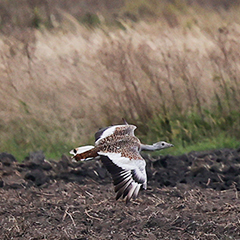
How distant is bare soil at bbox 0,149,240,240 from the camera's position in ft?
16.2

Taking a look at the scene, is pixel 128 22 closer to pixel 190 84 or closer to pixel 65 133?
pixel 190 84

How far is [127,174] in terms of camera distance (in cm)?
511

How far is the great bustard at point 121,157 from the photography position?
504cm

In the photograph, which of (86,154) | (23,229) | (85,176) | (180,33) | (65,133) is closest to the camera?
(23,229)

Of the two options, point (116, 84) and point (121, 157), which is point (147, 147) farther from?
point (116, 84)

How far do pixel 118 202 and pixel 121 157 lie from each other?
52 cm

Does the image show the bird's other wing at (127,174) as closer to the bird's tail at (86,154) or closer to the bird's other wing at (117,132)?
the bird's tail at (86,154)

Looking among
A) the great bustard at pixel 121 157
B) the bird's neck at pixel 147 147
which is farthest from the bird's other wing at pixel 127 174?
the bird's neck at pixel 147 147

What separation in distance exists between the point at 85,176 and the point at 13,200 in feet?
3.39

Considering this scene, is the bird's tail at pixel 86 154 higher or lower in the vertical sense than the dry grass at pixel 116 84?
higher

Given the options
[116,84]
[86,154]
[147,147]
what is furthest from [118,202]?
[116,84]

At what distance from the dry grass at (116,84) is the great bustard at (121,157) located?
2420mm

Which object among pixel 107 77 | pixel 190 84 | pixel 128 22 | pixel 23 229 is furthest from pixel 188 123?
pixel 23 229

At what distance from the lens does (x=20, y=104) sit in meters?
8.84
